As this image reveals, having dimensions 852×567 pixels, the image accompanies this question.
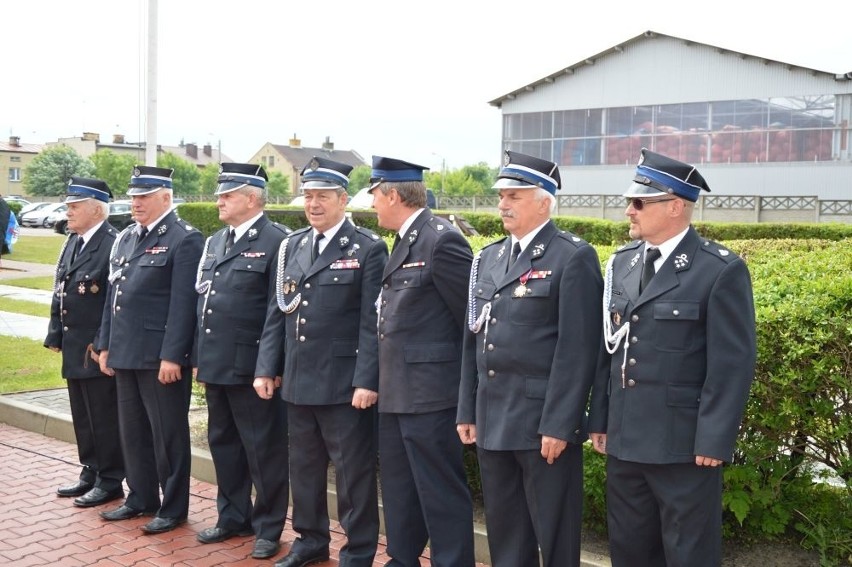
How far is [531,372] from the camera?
425cm

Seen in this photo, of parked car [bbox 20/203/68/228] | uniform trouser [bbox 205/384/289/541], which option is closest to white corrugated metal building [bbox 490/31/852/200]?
parked car [bbox 20/203/68/228]

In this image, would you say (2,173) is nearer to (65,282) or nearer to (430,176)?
(430,176)

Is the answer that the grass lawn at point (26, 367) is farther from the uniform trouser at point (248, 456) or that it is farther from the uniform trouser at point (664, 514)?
the uniform trouser at point (664, 514)

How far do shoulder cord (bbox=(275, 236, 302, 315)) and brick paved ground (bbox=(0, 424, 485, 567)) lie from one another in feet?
4.79

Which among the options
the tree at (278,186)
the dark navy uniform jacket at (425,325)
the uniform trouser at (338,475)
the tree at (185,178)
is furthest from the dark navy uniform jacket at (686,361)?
the tree at (185,178)

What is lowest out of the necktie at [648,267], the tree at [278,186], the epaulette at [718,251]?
the necktie at [648,267]

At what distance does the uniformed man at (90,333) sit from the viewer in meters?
6.69

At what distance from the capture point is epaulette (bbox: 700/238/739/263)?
12.5 ft

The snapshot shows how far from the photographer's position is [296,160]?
395 ft

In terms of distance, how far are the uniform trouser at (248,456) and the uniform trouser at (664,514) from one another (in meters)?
2.38

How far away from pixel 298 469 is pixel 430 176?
107 metres

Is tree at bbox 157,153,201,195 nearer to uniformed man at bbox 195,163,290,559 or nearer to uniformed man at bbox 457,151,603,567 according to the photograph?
uniformed man at bbox 195,163,290,559

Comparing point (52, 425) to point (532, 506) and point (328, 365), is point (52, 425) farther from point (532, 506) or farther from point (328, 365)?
point (532, 506)

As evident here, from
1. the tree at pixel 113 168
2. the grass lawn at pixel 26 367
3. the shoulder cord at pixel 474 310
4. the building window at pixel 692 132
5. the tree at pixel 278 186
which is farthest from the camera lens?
the tree at pixel 278 186
